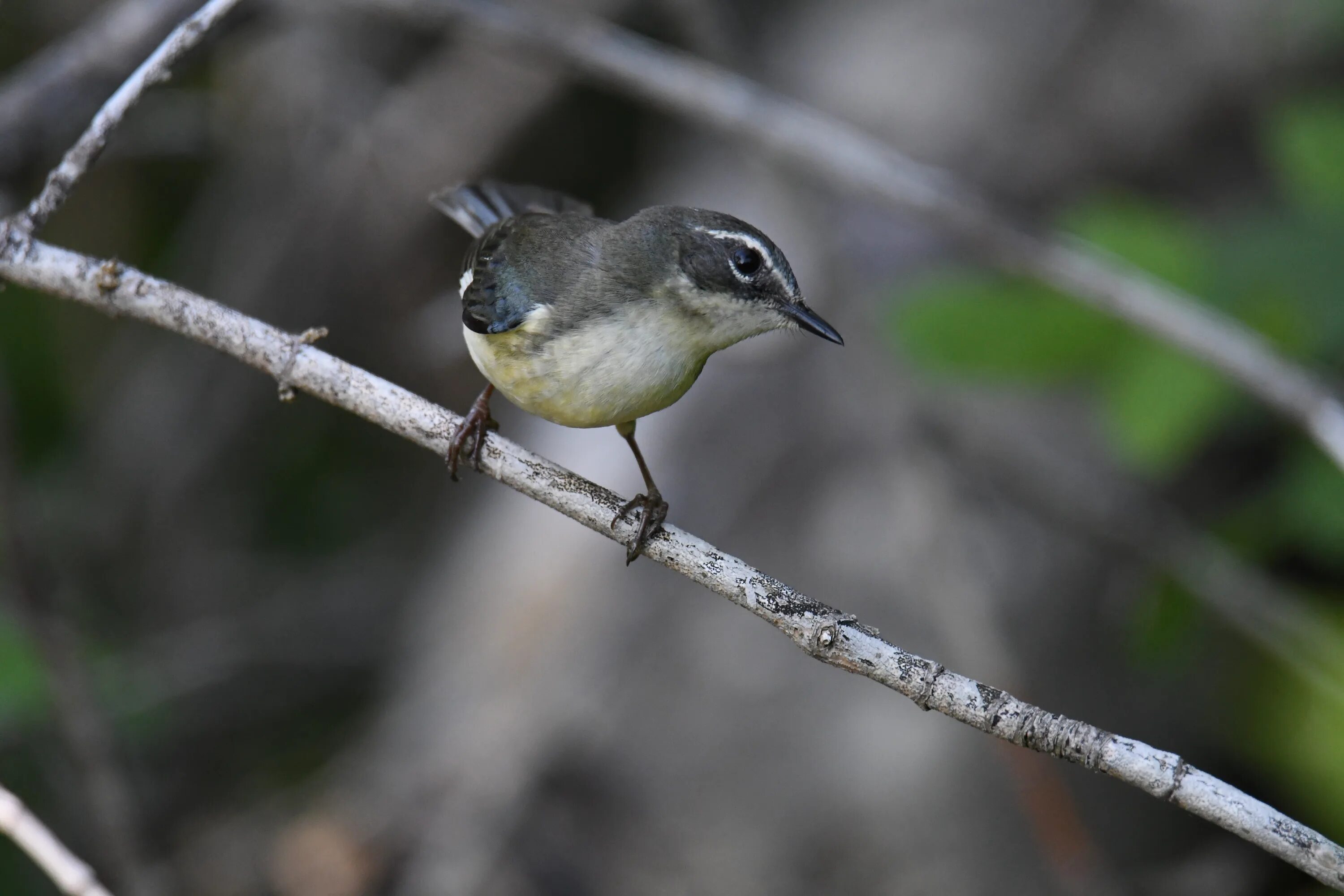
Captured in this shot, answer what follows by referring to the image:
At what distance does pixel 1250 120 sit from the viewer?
6.12m

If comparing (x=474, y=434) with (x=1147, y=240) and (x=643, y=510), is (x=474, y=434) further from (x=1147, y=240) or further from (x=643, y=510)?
(x=1147, y=240)

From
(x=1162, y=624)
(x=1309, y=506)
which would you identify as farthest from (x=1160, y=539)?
(x=1309, y=506)

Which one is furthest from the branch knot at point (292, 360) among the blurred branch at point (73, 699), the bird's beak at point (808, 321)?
the blurred branch at point (73, 699)

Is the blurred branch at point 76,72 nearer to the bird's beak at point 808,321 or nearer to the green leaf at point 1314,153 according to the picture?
the bird's beak at point 808,321

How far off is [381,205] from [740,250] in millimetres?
4041

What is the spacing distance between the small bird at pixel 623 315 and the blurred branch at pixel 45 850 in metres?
1.26

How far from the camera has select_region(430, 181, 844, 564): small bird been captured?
9.94ft

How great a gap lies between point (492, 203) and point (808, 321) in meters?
1.46

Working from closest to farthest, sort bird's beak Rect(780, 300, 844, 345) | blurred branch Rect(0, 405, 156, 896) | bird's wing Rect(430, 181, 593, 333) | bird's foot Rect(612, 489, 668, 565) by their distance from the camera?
bird's foot Rect(612, 489, 668, 565), bird's beak Rect(780, 300, 844, 345), bird's wing Rect(430, 181, 593, 333), blurred branch Rect(0, 405, 156, 896)

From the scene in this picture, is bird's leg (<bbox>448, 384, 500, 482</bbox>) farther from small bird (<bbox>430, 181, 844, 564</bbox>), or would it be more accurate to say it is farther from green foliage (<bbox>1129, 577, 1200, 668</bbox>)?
green foliage (<bbox>1129, 577, 1200, 668</bbox>)

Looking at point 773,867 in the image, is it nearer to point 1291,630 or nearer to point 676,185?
point 1291,630

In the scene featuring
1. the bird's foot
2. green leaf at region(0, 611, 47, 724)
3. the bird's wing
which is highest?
the bird's wing

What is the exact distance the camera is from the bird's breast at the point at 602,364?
300cm

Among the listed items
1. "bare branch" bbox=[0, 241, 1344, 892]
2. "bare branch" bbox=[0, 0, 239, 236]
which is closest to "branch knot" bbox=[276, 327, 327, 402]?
"bare branch" bbox=[0, 241, 1344, 892]
